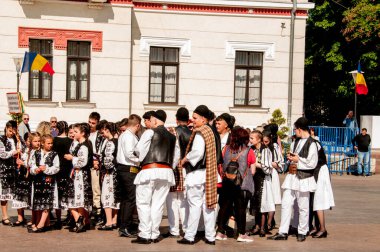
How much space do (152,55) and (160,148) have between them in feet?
52.5

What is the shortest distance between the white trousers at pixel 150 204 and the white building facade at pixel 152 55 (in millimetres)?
14536

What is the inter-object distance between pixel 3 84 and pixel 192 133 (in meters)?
14.6

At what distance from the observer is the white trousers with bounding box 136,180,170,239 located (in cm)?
1259

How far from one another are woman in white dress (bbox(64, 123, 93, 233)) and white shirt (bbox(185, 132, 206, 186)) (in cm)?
204

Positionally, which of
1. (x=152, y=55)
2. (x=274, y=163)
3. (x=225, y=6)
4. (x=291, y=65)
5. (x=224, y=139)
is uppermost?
(x=225, y=6)

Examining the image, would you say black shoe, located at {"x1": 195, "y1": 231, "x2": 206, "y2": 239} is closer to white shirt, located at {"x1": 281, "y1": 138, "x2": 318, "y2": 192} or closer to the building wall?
white shirt, located at {"x1": 281, "y1": 138, "x2": 318, "y2": 192}

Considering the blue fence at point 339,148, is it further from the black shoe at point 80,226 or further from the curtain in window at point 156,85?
the black shoe at point 80,226

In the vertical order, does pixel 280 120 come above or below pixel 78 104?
below

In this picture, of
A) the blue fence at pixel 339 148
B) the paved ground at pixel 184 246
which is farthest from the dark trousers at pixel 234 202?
the blue fence at pixel 339 148

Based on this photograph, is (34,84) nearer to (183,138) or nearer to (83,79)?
(83,79)

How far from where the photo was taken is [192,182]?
12609mm

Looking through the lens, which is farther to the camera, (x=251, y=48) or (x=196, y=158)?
(x=251, y=48)

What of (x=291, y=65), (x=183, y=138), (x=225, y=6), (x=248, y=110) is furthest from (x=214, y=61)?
(x=183, y=138)

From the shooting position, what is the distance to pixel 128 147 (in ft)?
43.5
